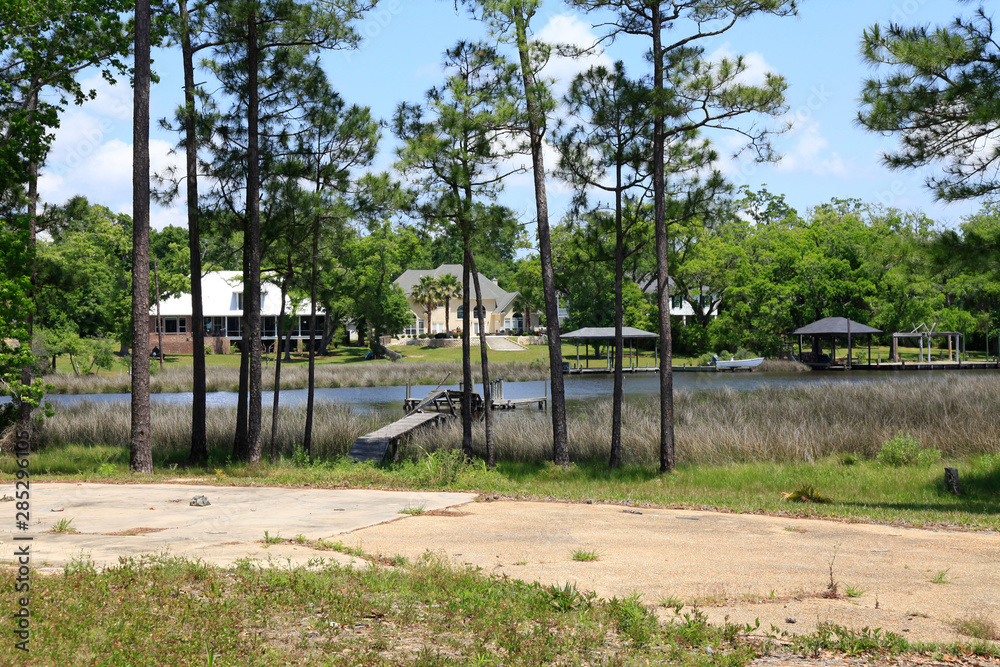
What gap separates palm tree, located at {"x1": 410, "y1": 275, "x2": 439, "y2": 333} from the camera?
76.4 m

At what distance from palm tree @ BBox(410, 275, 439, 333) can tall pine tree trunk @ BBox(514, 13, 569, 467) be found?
59237 mm

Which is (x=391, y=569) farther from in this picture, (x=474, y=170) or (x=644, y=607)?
(x=474, y=170)

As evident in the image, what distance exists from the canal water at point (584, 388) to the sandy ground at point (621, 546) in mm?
21349

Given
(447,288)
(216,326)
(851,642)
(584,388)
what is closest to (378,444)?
(851,642)

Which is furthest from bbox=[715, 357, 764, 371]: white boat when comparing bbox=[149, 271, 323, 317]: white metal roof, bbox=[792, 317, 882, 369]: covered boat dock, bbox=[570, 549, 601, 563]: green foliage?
bbox=[570, 549, 601, 563]: green foliage

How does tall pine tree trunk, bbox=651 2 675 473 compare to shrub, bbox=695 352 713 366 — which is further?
shrub, bbox=695 352 713 366

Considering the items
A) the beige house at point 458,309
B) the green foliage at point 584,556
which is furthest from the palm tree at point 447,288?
the green foliage at point 584,556

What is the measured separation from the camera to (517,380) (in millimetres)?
49875

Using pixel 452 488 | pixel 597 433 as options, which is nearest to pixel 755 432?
pixel 597 433

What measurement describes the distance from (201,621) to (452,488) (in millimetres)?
8730

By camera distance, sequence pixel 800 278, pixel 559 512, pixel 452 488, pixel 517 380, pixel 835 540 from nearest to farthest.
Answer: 1. pixel 835 540
2. pixel 559 512
3. pixel 452 488
4. pixel 517 380
5. pixel 800 278

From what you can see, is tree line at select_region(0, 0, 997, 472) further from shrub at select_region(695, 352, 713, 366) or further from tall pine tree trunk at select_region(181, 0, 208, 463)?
shrub at select_region(695, 352, 713, 366)

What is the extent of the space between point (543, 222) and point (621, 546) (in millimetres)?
9674

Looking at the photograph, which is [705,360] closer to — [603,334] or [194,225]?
[603,334]
